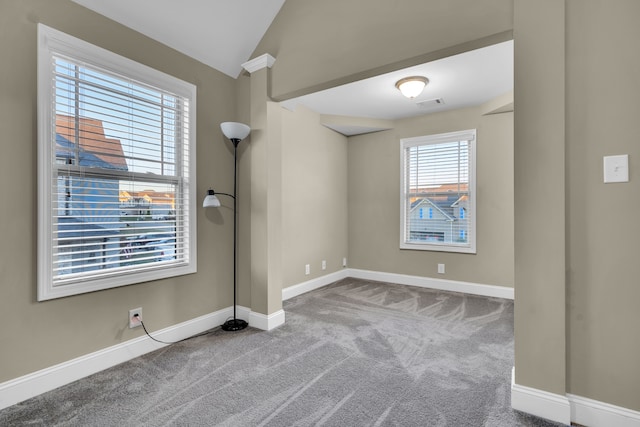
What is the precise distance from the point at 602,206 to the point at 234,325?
2890 millimetres

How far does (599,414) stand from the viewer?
1604mm

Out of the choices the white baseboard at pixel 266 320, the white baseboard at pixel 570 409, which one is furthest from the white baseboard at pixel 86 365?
the white baseboard at pixel 570 409

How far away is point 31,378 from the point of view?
1854 mm

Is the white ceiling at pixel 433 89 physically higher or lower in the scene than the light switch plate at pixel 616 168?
higher

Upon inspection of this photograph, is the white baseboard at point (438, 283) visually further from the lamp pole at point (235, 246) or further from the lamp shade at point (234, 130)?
the lamp shade at point (234, 130)

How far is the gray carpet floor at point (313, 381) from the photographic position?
1697mm

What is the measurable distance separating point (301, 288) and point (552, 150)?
10.8 ft

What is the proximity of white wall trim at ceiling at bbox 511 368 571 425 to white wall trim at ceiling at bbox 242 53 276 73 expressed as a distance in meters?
3.07

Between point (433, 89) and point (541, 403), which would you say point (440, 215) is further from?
point (541, 403)

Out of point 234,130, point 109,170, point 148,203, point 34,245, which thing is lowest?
point 34,245

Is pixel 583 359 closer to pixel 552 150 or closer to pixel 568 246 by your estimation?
pixel 568 246

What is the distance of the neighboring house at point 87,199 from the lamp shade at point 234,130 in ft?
2.74

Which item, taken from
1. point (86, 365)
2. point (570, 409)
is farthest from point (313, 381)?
point (86, 365)

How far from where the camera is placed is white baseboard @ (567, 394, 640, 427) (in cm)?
155
